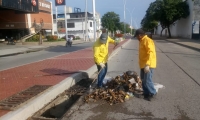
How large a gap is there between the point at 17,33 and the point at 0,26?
444 cm

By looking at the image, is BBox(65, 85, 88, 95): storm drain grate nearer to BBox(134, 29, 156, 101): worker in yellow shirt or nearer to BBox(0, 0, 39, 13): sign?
BBox(134, 29, 156, 101): worker in yellow shirt

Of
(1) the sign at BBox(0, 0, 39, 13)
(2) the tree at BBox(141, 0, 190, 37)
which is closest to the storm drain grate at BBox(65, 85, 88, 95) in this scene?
(1) the sign at BBox(0, 0, 39, 13)

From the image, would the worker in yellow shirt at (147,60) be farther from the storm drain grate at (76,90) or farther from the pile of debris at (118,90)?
the storm drain grate at (76,90)

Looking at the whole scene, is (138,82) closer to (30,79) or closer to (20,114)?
(20,114)

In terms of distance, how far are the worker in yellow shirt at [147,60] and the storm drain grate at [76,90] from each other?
1901 millimetres

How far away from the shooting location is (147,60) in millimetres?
4887

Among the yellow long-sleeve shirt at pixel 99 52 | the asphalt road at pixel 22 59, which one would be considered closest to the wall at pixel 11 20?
the asphalt road at pixel 22 59

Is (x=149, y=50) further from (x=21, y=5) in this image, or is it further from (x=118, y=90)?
(x=21, y=5)

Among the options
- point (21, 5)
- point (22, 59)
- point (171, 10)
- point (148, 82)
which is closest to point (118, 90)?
point (148, 82)

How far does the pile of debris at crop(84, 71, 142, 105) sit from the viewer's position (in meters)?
5.20

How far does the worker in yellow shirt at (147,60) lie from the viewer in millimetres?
4859

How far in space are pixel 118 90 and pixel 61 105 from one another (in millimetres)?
1487

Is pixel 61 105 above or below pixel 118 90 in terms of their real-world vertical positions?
below

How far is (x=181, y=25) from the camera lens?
47625 mm
